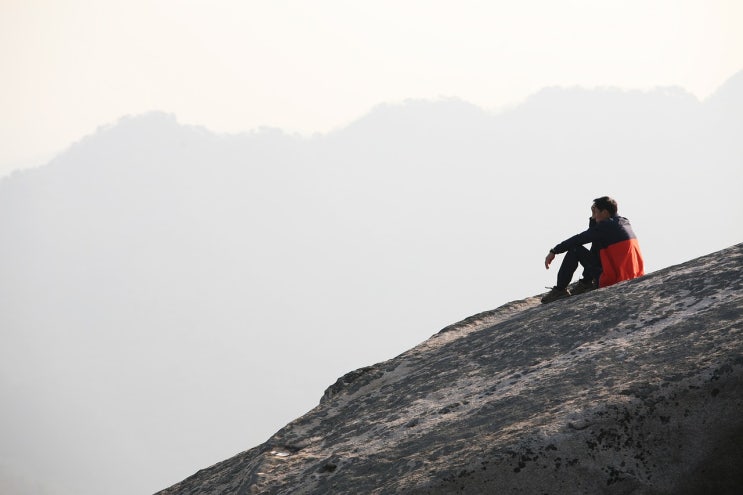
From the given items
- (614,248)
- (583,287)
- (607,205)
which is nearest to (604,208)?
(607,205)

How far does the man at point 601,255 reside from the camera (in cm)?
1219

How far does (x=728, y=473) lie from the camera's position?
21.3ft

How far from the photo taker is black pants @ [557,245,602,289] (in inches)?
499

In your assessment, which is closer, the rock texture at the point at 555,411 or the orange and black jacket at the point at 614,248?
the rock texture at the point at 555,411

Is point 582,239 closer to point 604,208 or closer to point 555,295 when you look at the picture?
point 604,208

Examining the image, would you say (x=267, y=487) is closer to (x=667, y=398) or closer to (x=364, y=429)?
(x=364, y=429)

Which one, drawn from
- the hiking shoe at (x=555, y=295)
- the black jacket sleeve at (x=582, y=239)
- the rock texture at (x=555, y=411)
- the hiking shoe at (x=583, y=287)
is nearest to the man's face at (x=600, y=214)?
the black jacket sleeve at (x=582, y=239)

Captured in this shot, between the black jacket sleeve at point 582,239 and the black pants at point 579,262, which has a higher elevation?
the black jacket sleeve at point 582,239

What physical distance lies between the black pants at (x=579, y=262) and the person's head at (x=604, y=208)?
709 mm

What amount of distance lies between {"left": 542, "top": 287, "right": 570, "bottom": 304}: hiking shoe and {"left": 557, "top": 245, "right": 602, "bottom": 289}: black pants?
0.08 m

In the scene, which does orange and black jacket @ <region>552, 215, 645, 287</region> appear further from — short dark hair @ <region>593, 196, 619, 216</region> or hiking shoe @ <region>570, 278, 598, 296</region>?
hiking shoe @ <region>570, 278, 598, 296</region>

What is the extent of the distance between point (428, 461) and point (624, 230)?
262 inches

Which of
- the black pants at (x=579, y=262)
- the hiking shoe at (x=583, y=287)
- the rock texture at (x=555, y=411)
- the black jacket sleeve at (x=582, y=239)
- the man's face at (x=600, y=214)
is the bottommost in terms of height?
the rock texture at (x=555, y=411)

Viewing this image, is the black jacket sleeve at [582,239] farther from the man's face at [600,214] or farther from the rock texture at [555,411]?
the rock texture at [555,411]
